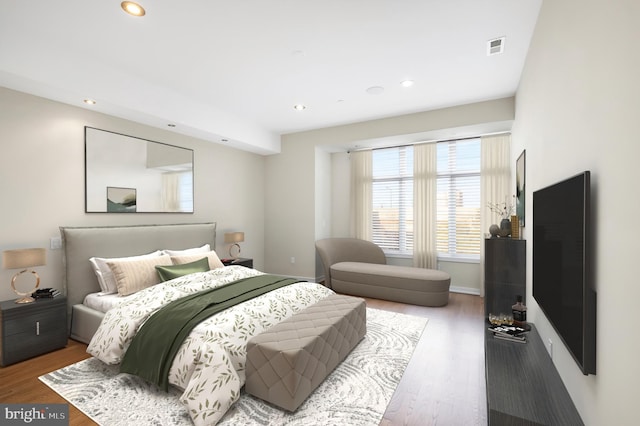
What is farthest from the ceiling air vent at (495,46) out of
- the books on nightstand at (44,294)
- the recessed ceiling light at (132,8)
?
the books on nightstand at (44,294)

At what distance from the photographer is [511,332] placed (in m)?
2.20

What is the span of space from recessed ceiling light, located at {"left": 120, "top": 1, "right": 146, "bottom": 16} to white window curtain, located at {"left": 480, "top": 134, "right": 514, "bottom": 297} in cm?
476

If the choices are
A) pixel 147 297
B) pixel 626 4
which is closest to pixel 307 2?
pixel 626 4

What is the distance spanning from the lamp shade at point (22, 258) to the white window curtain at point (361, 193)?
451 centimetres

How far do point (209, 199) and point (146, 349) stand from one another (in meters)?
2.90

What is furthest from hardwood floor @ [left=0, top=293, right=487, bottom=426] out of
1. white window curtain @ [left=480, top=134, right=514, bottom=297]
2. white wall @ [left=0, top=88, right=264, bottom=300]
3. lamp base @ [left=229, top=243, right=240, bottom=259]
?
lamp base @ [left=229, top=243, right=240, bottom=259]

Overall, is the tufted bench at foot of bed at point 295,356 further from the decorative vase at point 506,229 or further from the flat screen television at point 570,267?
the decorative vase at point 506,229

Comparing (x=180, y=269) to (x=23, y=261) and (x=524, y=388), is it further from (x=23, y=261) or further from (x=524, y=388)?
(x=524, y=388)

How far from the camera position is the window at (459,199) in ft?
16.0

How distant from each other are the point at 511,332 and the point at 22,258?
417 centimetres

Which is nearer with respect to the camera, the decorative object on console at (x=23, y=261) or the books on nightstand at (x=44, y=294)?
the decorative object on console at (x=23, y=261)

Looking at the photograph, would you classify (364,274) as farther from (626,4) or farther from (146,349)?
(626,4)

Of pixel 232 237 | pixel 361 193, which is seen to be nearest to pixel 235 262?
pixel 232 237

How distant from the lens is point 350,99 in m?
4.06
